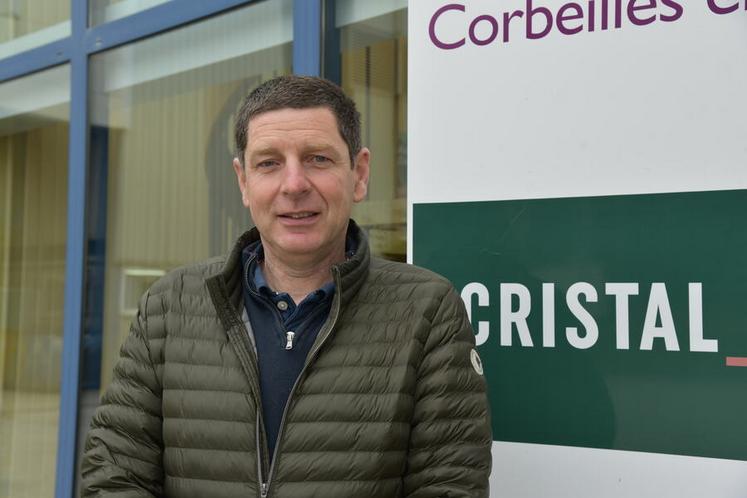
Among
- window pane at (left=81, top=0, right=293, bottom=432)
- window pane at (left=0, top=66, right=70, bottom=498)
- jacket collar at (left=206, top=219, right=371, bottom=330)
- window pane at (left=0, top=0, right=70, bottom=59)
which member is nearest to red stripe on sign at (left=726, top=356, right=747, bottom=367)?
jacket collar at (left=206, top=219, right=371, bottom=330)

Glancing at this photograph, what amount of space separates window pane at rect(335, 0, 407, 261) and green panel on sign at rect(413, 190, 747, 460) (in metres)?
0.34

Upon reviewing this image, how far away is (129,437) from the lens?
1.58 m

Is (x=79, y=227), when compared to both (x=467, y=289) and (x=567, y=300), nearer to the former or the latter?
(x=467, y=289)

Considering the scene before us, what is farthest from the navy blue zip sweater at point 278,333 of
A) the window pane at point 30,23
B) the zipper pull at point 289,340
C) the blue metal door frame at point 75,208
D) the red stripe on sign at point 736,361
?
the window pane at point 30,23

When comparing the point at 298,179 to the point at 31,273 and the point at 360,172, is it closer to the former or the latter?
the point at 360,172

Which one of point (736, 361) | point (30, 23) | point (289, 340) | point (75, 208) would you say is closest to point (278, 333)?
point (289, 340)

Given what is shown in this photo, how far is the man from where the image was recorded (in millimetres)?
1496

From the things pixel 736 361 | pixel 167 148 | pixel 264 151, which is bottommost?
pixel 736 361

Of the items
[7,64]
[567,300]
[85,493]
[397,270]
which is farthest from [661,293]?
[7,64]

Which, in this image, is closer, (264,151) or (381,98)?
(264,151)

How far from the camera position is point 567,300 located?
2035 mm

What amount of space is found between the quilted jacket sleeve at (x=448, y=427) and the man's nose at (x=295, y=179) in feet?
1.13

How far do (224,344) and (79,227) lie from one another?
2278mm

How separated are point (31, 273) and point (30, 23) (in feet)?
3.65
